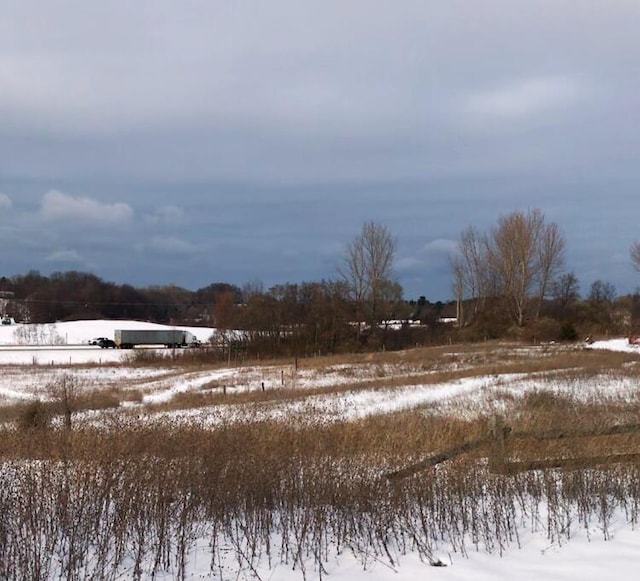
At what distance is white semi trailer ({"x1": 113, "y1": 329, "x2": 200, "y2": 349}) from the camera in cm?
9219

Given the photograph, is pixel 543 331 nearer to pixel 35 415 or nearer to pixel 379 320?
pixel 379 320

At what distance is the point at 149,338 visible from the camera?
9331cm

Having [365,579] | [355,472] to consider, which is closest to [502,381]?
[355,472]

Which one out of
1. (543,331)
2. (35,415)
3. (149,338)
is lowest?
(149,338)

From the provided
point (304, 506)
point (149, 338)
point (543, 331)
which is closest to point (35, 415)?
point (304, 506)

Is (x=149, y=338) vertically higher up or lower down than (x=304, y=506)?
lower down

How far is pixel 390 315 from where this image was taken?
264 ft

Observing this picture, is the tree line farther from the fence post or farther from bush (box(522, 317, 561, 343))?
the fence post

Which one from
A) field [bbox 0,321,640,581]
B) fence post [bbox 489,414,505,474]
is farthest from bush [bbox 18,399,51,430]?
fence post [bbox 489,414,505,474]

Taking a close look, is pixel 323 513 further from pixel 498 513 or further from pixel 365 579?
pixel 498 513

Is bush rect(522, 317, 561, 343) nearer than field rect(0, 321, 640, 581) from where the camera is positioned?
No

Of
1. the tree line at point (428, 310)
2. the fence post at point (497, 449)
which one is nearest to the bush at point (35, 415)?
the fence post at point (497, 449)

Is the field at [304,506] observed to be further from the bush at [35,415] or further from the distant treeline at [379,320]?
the distant treeline at [379,320]

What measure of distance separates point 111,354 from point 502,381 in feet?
180
